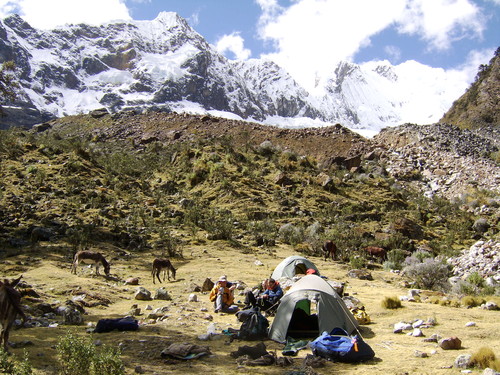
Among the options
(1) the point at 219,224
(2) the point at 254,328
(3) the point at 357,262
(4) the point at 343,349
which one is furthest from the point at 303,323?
(1) the point at 219,224

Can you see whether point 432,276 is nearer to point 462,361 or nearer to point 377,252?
point 377,252

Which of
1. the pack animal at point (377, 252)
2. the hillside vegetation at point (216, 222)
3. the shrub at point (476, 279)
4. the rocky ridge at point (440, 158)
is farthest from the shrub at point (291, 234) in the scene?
the rocky ridge at point (440, 158)

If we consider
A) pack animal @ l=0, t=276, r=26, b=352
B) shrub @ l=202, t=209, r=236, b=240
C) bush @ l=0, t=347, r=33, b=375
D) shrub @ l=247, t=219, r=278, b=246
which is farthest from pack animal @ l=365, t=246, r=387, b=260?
bush @ l=0, t=347, r=33, b=375

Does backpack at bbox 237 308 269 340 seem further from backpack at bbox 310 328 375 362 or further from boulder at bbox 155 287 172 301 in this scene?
boulder at bbox 155 287 172 301

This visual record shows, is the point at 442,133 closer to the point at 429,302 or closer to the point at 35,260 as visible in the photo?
the point at 429,302

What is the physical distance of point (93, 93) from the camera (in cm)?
9044

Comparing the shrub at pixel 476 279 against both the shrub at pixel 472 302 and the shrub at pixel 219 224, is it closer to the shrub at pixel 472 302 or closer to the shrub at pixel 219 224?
the shrub at pixel 472 302

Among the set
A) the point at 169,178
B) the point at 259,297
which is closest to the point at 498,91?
the point at 169,178

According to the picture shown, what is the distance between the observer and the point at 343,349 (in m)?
7.18

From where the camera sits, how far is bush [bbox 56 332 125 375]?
514cm

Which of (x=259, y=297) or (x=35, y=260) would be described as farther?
(x=35, y=260)

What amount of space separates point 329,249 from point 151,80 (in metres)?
85.4

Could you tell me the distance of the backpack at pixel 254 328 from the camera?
27.8 feet

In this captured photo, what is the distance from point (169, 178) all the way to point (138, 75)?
3015 inches
